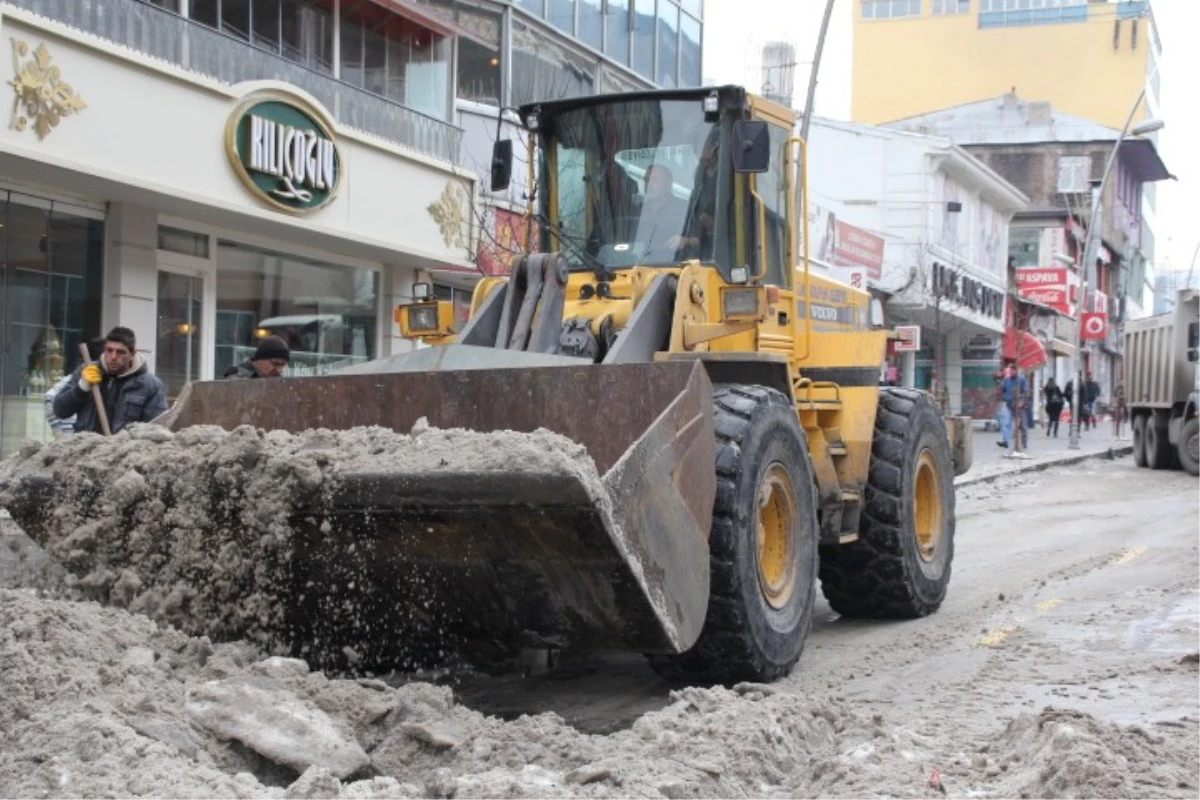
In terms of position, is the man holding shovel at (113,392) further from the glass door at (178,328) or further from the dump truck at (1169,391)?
the dump truck at (1169,391)

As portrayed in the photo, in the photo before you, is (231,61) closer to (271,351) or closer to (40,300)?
(40,300)

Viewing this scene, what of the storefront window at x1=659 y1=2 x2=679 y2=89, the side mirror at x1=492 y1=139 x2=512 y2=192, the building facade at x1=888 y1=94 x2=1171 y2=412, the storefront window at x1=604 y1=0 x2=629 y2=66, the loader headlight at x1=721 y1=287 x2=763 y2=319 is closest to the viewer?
the loader headlight at x1=721 y1=287 x2=763 y2=319

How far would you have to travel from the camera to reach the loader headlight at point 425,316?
26.5 feet

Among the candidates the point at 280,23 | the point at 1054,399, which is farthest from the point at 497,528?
the point at 1054,399

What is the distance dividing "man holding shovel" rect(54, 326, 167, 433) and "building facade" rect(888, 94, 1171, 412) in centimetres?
4092

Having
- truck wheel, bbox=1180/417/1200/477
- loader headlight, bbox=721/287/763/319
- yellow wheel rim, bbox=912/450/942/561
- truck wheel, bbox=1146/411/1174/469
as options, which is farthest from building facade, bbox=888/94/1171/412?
loader headlight, bbox=721/287/763/319

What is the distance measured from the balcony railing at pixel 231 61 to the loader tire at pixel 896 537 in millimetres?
8423

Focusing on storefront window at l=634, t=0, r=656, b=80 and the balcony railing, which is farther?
storefront window at l=634, t=0, r=656, b=80

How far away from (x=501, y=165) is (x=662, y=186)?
3.73 feet

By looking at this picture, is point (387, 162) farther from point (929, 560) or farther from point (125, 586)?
point (125, 586)

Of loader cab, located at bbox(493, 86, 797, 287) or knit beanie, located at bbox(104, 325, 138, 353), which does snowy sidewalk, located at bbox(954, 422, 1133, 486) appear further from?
knit beanie, located at bbox(104, 325, 138, 353)

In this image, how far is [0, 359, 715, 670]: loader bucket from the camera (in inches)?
202

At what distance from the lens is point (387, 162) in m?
17.2

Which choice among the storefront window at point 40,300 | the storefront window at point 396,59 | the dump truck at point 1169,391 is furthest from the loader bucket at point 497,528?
the dump truck at point 1169,391
